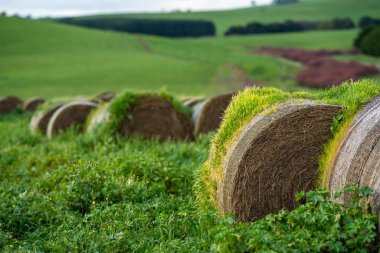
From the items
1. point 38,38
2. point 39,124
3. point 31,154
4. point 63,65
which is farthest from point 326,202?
point 38,38

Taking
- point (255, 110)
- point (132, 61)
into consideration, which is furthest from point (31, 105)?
point (132, 61)

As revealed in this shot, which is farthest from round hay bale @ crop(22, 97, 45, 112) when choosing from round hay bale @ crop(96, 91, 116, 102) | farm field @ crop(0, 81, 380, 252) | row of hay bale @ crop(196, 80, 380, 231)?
row of hay bale @ crop(196, 80, 380, 231)

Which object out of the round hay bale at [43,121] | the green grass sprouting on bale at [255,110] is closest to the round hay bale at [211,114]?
the round hay bale at [43,121]

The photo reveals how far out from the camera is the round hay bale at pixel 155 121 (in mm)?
13203

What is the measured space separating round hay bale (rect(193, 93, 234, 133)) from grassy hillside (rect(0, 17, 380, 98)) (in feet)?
56.4

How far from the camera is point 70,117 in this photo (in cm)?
1582

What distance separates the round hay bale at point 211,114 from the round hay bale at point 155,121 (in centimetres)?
32

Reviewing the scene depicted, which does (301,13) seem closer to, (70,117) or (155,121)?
(70,117)

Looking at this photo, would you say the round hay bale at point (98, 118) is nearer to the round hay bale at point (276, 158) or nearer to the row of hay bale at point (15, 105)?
the round hay bale at point (276, 158)

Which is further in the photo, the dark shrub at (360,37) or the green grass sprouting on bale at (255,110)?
the dark shrub at (360,37)

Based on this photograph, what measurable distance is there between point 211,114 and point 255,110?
21.7 feet

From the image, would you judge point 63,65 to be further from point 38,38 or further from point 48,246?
point 48,246

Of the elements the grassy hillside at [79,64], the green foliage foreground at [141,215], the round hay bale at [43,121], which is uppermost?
the green foliage foreground at [141,215]

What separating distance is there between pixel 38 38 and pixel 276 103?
56690 mm
